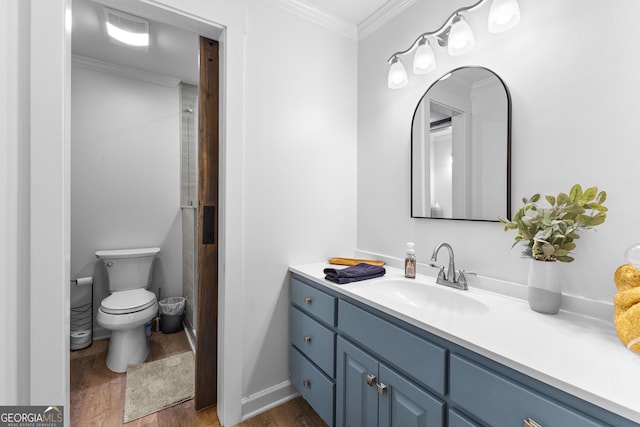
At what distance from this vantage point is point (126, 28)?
199cm

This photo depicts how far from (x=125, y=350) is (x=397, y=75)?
261 centimetres

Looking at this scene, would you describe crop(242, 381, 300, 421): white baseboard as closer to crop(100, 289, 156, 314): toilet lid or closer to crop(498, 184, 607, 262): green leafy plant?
crop(100, 289, 156, 314): toilet lid

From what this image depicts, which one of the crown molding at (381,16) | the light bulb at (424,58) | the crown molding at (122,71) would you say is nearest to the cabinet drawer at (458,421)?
the light bulb at (424,58)

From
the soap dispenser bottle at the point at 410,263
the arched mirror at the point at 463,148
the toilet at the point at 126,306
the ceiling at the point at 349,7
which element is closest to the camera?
the arched mirror at the point at 463,148

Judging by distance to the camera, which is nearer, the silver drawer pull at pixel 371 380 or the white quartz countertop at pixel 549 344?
the white quartz countertop at pixel 549 344

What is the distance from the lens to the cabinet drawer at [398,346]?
0.92 meters

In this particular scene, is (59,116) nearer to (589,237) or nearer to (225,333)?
(225,333)

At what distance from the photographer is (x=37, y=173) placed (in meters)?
1.08

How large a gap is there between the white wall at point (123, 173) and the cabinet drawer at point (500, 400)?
2753 millimetres

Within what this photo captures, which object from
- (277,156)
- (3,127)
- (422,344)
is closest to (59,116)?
(3,127)

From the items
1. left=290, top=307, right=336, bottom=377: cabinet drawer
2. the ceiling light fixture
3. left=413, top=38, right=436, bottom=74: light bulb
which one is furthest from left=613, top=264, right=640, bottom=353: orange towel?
the ceiling light fixture

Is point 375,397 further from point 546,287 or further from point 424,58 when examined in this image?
point 424,58

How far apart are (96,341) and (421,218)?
9.32 feet

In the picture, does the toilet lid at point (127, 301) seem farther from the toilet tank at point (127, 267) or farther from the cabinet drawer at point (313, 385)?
the cabinet drawer at point (313, 385)
